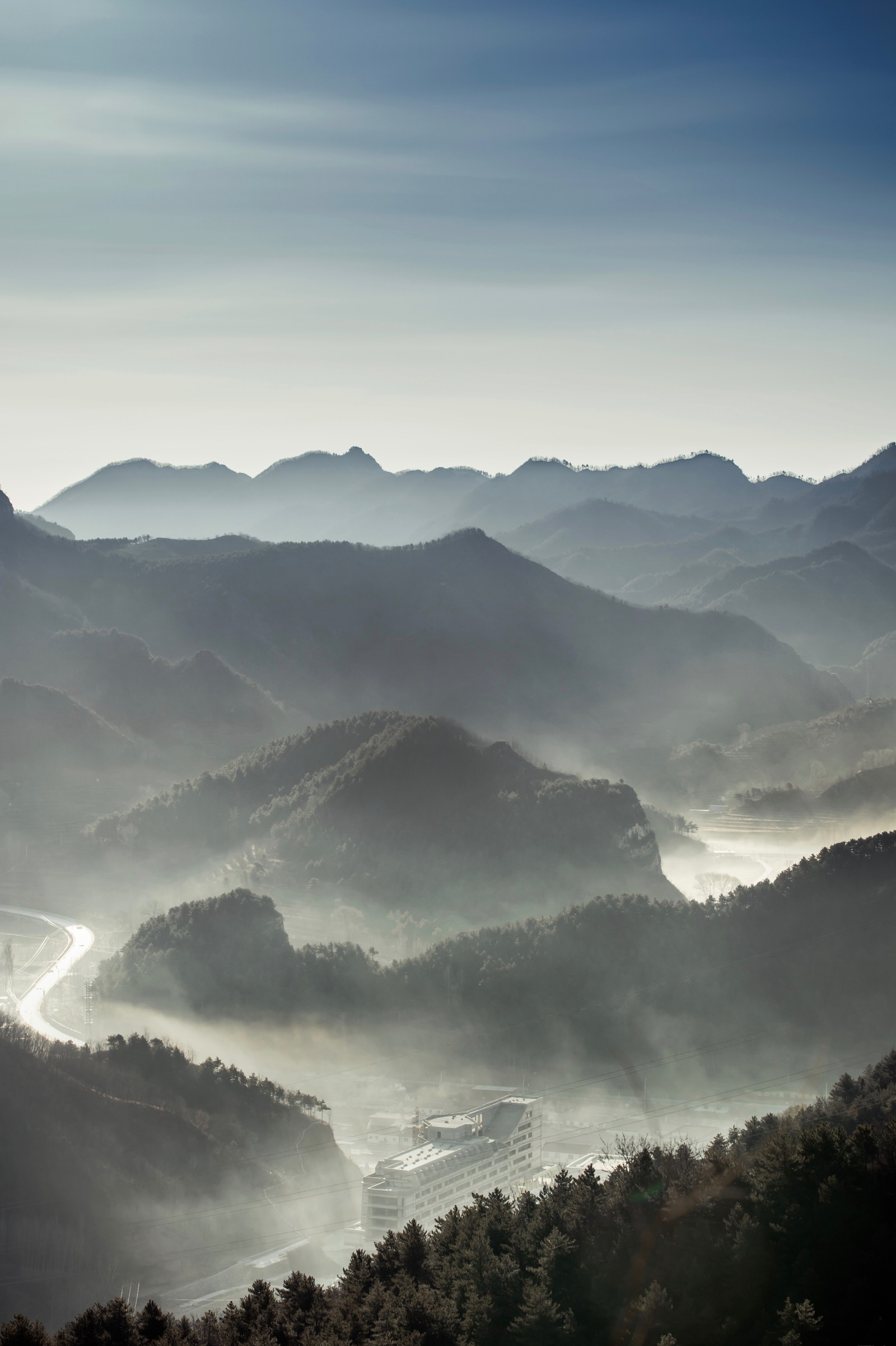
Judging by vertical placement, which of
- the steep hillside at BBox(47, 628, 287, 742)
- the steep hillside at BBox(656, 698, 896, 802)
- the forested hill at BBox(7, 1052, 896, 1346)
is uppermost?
the steep hillside at BBox(47, 628, 287, 742)

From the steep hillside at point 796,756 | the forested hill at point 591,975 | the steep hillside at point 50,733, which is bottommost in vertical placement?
the forested hill at point 591,975

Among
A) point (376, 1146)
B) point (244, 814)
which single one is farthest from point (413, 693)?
point (376, 1146)

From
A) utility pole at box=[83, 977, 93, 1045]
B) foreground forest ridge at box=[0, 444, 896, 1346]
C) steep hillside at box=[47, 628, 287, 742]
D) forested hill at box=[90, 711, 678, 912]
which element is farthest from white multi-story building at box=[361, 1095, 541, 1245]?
steep hillside at box=[47, 628, 287, 742]

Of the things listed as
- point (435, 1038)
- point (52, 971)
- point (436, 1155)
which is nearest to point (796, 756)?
point (435, 1038)

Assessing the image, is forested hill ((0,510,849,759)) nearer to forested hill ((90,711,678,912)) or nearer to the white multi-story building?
forested hill ((90,711,678,912))

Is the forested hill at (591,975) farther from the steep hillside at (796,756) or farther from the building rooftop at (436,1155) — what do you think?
the steep hillside at (796,756)

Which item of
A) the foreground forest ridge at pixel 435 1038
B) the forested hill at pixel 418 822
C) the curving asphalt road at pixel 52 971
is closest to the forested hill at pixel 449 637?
the foreground forest ridge at pixel 435 1038
